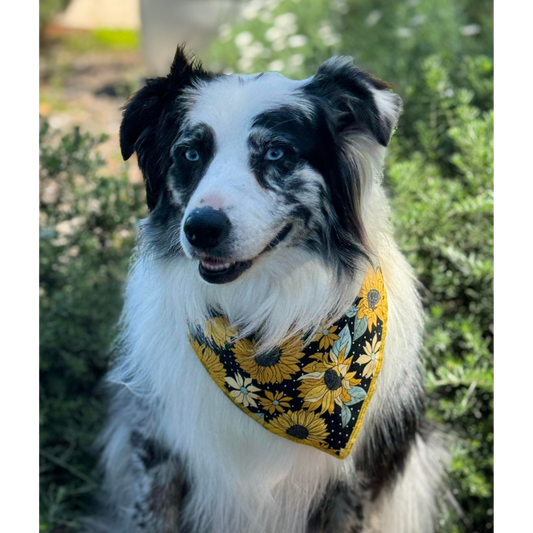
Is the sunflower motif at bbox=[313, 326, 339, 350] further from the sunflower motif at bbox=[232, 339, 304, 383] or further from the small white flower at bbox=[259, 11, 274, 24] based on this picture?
the small white flower at bbox=[259, 11, 274, 24]

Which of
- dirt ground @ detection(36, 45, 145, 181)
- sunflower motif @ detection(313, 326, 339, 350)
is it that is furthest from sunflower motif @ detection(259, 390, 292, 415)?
dirt ground @ detection(36, 45, 145, 181)

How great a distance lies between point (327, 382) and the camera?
2.52 meters

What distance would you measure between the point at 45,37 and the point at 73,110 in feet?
8.28

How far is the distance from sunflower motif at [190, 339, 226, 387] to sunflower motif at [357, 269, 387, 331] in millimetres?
540

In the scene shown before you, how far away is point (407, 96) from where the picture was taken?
435 cm

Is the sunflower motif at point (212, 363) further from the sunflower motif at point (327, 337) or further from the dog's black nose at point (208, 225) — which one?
the dog's black nose at point (208, 225)

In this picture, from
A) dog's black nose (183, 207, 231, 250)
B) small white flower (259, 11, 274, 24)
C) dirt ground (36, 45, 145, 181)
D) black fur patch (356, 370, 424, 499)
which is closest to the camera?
dog's black nose (183, 207, 231, 250)

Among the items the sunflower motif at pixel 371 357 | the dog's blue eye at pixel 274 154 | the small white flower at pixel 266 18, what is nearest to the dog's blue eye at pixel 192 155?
the dog's blue eye at pixel 274 154

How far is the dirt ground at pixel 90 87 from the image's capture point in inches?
283

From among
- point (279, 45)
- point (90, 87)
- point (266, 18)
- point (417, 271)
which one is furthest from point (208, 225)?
point (90, 87)

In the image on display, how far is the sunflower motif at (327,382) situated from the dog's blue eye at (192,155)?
830mm

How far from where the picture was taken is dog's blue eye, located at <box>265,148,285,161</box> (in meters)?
2.27
